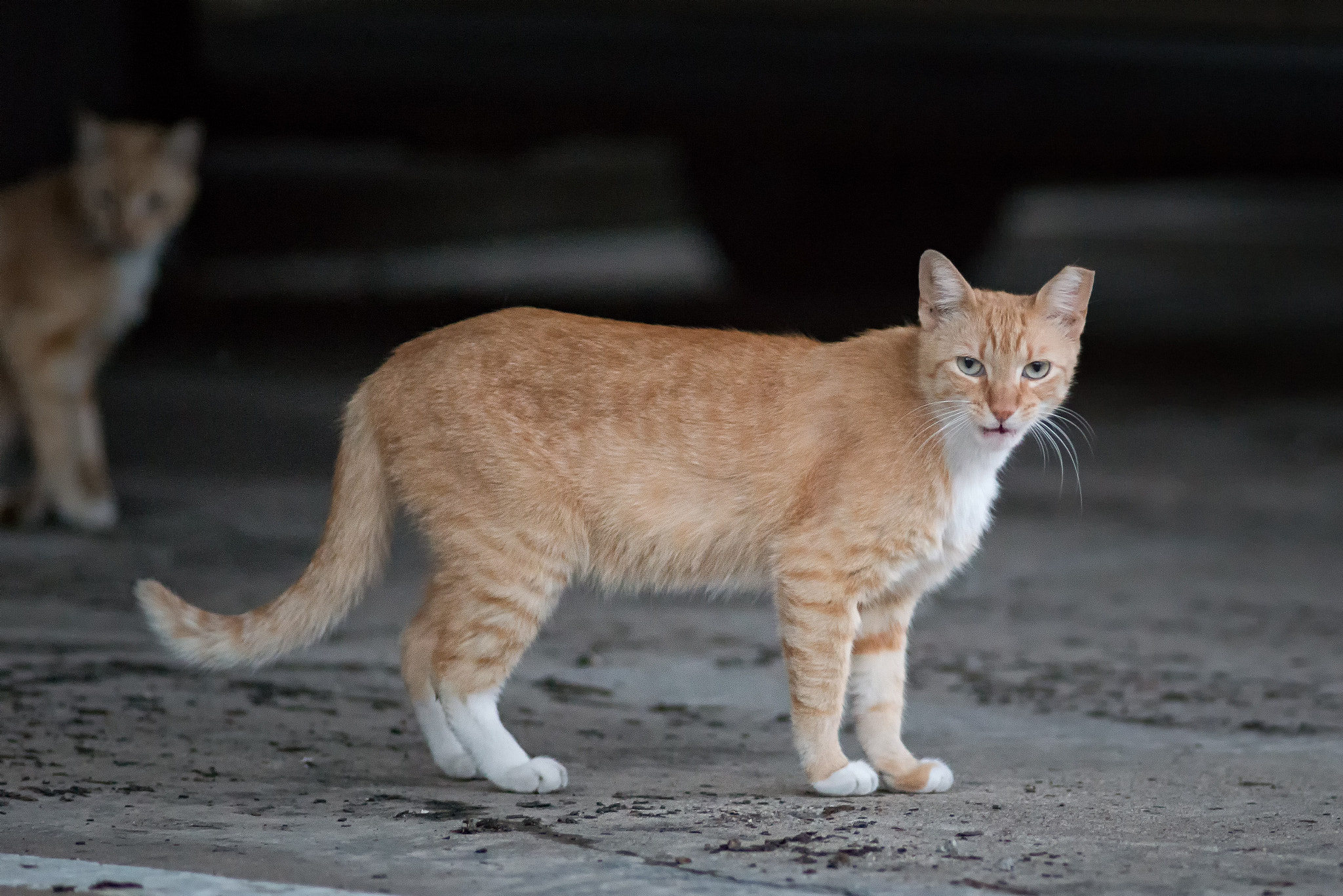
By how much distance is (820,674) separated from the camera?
3697mm

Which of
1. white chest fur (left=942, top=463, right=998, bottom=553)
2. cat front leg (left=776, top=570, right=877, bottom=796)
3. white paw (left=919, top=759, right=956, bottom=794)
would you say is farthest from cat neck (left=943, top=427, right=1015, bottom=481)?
white paw (left=919, top=759, right=956, bottom=794)

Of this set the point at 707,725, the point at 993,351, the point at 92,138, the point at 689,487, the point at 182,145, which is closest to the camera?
the point at 993,351

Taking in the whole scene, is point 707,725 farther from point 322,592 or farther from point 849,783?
point 322,592

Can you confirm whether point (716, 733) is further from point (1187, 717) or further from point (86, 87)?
point (86, 87)

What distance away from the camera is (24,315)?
646 cm


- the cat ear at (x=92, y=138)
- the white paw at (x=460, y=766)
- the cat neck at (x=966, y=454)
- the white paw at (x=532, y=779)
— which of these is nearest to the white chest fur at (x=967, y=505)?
the cat neck at (x=966, y=454)

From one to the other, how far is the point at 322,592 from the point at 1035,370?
1720 mm

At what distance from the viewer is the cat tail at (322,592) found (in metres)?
3.84

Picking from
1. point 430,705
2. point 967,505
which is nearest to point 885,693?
point 967,505

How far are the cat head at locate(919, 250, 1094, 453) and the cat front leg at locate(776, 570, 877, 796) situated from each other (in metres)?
0.47

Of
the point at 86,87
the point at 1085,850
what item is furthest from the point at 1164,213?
the point at 1085,850

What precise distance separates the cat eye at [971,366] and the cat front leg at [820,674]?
544 millimetres

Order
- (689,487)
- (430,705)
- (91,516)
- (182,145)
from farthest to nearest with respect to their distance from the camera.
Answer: (182,145), (91,516), (430,705), (689,487)

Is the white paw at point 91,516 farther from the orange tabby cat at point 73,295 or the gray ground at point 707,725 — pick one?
the gray ground at point 707,725
